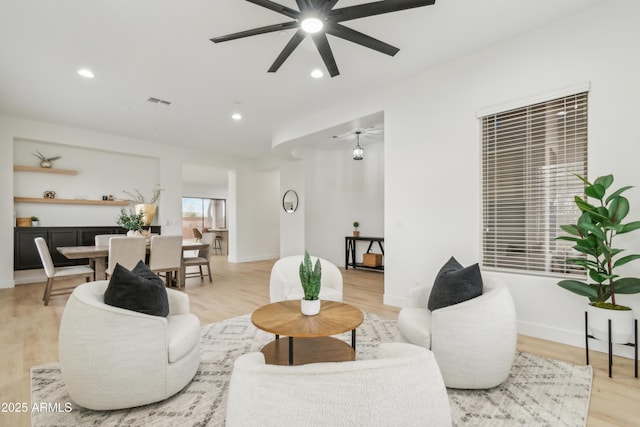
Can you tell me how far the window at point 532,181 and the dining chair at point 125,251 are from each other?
4419 millimetres

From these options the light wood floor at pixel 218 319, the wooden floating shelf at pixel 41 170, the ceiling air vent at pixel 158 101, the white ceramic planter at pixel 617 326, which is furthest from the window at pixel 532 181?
the wooden floating shelf at pixel 41 170

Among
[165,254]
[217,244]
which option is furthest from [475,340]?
[217,244]

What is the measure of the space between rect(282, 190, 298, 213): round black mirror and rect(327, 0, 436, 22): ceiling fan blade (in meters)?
5.52

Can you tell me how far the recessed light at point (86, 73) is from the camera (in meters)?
3.58

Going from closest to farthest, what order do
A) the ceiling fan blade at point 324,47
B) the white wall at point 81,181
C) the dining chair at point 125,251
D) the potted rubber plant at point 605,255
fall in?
the potted rubber plant at point 605,255
the ceiling fan blade at point 324,47
the dining chair at point 125,251
the white wall at point 81,181

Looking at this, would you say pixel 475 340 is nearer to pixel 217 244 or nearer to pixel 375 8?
pixel 375 8

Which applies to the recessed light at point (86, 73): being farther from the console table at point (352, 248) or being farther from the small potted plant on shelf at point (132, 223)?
the console table at point (352, 248)

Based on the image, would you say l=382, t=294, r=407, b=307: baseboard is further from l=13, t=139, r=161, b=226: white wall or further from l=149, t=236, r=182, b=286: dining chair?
l=13, t=139, r=161, b=226: white wall

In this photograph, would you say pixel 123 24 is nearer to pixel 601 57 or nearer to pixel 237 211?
pixel 601 57

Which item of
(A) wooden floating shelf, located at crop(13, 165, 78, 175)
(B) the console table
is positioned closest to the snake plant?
(B) the console table

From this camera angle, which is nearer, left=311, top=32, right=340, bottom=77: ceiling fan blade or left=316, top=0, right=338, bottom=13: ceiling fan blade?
left=316, top=0, right=338, bottom=13: ceiling fan blade

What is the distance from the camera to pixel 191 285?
17.7 ft

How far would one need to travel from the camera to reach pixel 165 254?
189 inches

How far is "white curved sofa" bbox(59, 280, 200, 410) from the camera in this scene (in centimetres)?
172
